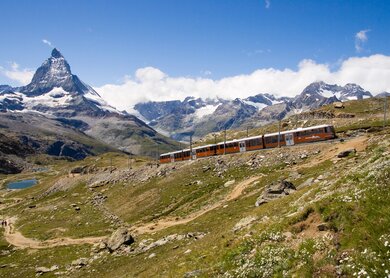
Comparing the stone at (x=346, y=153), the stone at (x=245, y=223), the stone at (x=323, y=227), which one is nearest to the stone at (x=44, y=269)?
the stone at (x=245, y=223)

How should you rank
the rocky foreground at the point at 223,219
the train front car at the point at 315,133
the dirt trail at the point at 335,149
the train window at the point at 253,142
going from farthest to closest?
the train window at the point at 253,142 < the train front car at the point at 315,133 < the dirt trail at the point at 335,149 < the rocky foreground at the point at 223,219

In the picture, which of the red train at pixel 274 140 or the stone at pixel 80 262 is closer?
the stone at pixel 80 262

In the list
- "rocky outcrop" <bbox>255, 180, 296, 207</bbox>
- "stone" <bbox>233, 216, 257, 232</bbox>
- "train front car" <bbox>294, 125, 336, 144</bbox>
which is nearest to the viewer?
"stone" <bbox>233, 216, 257, 232</bbox>

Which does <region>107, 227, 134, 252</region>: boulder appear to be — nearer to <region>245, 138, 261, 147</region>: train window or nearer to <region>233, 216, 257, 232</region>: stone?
<region>233, 216, 257, 232</region>: stone

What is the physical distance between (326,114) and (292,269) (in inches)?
7143

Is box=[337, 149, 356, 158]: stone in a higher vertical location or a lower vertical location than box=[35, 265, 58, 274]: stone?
higher

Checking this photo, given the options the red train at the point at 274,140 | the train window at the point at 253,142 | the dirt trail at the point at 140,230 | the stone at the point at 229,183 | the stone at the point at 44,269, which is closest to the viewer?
the stone at the point at 44,269

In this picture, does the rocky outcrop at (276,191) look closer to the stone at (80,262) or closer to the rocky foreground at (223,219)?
the rocky foreground at (223,219)

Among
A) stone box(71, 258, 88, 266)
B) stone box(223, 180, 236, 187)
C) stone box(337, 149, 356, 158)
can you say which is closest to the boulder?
stone box(71, 258, 88, 266)

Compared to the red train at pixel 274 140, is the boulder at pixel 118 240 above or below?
below

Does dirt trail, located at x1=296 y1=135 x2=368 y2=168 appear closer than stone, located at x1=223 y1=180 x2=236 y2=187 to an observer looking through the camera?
Yes

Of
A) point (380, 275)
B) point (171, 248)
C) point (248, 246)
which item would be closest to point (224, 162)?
point (171, 248)

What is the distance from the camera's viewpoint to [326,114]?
605ft

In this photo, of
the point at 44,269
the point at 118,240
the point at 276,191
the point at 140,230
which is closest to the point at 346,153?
the point at 276,191
